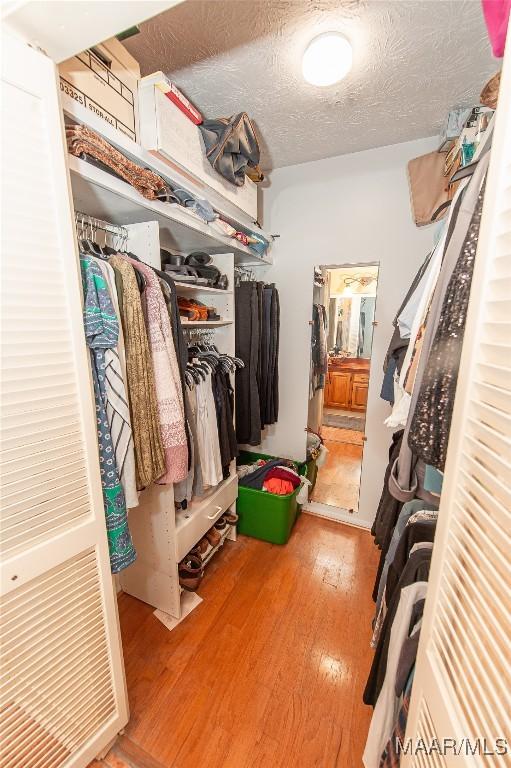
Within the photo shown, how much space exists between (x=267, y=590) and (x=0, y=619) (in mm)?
1349

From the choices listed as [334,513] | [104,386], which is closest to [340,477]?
[334,513]

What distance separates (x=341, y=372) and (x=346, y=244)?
0.94m

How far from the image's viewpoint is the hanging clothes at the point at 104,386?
844 millimetres

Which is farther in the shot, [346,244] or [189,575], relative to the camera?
[346,244]

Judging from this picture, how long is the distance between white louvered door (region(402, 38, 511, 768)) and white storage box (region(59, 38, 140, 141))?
1.08 meters

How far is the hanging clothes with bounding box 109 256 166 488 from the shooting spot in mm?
965

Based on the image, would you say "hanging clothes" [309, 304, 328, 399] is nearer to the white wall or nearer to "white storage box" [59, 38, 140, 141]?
the white wall

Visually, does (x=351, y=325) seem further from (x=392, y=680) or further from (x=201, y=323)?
(x=392, y=680)

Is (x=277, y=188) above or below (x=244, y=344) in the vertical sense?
above

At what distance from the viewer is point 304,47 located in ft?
3.70

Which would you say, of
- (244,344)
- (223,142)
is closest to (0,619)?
(244,344)

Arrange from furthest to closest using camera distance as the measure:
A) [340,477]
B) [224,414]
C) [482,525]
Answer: [340,477], [224,414], [482,525]

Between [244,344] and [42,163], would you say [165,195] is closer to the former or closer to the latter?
[42,163]

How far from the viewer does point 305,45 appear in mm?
1122
